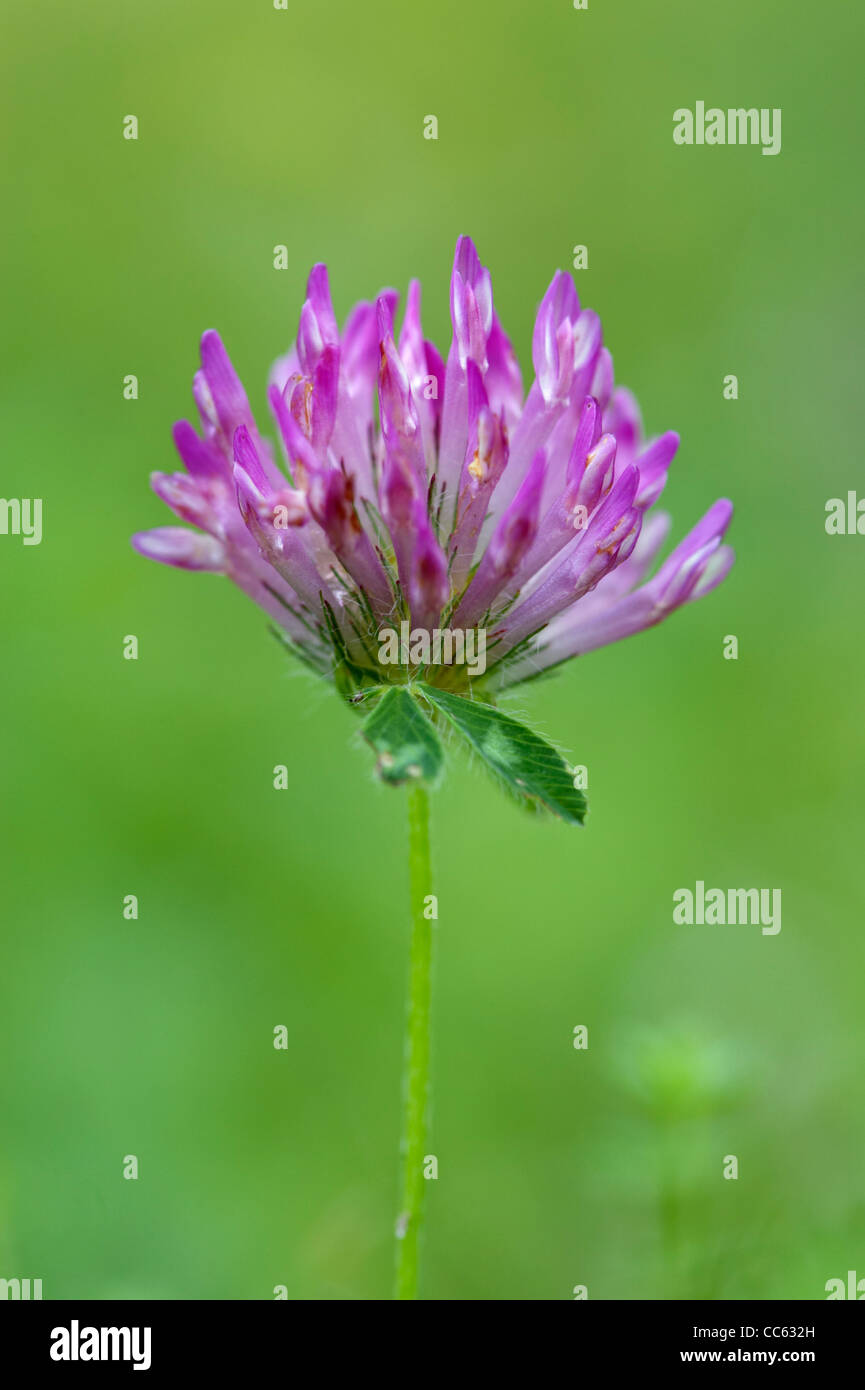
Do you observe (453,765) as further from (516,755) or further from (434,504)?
(434,504)

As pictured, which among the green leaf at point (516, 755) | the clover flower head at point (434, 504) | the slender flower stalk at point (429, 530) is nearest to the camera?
the green leaf at point (516, 755)

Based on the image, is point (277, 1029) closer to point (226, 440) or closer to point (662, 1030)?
point (662, 1030)

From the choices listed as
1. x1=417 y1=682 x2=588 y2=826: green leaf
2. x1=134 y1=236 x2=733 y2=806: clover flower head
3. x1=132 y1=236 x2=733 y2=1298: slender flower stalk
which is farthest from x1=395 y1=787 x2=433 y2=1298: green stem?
x1=134 y1=236 x2=733 y2=806: clover flower head

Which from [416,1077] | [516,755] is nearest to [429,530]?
[516,755]

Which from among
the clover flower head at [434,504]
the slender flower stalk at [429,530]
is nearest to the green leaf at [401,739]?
the slender flower stalk at [429,530]

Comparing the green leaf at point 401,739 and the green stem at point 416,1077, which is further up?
the green leaf at point 401,739

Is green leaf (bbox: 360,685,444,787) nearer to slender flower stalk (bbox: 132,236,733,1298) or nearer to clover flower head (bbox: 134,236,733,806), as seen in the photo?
slender flower stalk (bbox: 132,236,733,1298)

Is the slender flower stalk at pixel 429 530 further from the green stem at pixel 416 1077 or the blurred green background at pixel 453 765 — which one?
the blurred green background at pixel 453 765
